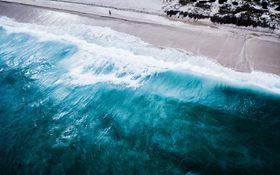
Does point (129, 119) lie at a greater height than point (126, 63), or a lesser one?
lesser

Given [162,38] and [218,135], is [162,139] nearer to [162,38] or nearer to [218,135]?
[218,135]

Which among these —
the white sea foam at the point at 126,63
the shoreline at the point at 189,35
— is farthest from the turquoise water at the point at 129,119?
the shoreline at the point at 189,35

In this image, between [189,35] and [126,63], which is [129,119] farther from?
[189,35]

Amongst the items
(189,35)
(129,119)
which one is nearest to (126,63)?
(129,119)

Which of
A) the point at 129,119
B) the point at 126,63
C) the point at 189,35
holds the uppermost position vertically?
the point at 189,35

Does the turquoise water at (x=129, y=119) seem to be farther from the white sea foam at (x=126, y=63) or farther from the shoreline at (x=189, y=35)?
the shoreline at (x=189, y=35)

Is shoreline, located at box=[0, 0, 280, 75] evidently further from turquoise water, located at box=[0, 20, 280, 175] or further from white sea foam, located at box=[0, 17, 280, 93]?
turquoise water, located at box=[0, 20, 280, 175]
